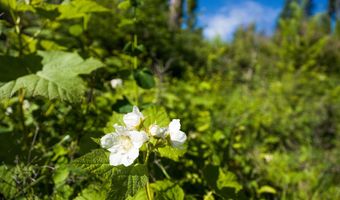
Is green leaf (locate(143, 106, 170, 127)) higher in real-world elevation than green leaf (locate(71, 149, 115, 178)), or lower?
higher

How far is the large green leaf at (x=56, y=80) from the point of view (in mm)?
1661

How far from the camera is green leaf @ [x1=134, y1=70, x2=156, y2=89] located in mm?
1901

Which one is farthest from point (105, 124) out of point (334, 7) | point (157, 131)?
point (334, 7)

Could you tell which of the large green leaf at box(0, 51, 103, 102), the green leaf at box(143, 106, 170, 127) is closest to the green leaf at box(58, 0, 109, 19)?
the large green leaf at box(0, 51, 103, 102)

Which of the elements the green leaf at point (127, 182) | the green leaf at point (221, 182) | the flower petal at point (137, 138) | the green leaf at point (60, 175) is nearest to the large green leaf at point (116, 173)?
the green leaf at point (127, 182)

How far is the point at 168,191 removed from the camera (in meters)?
1.39

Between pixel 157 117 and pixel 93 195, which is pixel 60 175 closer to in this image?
pixel 93 195

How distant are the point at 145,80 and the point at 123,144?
814 millimetres

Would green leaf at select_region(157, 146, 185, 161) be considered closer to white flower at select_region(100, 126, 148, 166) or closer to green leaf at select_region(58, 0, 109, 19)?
white flower at select_region(100, 126, 148, 166)

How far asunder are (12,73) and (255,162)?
192cm

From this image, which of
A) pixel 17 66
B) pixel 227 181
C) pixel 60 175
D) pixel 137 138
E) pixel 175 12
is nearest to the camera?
pixel 137 138

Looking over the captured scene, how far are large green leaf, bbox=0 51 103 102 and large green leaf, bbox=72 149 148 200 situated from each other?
590 millimetres

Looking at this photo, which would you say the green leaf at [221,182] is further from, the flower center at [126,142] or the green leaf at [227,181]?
the flower center at [126,142]

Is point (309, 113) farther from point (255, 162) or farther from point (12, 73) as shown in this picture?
point (12, 73)
